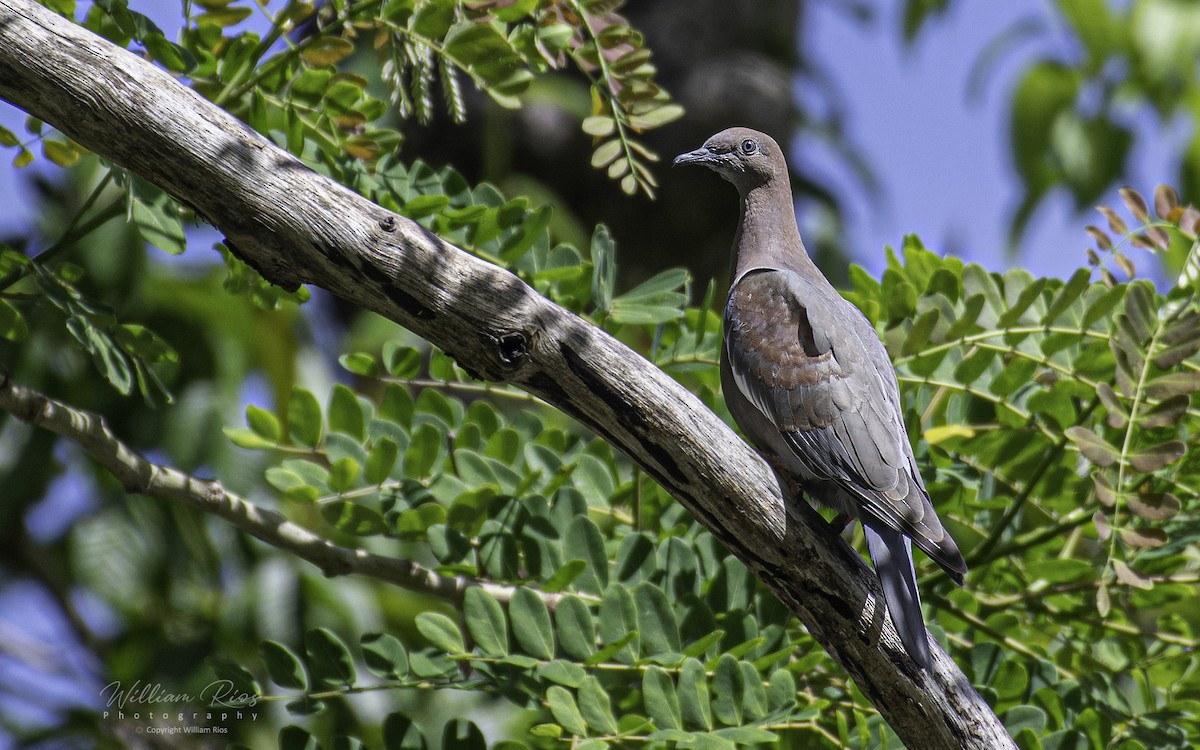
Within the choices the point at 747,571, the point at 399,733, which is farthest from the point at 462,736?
the point at 747,571

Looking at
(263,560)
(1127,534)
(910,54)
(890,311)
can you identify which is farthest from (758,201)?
(910,54)

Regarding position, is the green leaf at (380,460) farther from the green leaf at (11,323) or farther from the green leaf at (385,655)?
the green leaf at (11,323)

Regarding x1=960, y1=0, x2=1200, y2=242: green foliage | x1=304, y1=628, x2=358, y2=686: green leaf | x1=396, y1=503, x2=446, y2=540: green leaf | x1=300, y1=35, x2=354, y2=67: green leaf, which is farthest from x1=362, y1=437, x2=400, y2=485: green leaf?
x1=960, y1=0, x2=1200, y2=242: green foliage

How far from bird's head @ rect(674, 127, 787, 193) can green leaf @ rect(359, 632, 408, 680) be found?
1.60 metres

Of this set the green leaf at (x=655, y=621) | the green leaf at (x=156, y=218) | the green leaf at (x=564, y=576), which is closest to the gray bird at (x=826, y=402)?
the green leaf at (x=655, y=621)

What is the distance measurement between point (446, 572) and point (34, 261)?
110 cm

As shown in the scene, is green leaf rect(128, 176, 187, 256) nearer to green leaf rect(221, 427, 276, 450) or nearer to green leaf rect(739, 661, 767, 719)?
green leaf rect(221, 427, 276, 450)

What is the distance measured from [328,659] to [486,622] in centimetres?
37

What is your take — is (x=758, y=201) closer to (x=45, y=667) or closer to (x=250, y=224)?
(x=250, y=224)

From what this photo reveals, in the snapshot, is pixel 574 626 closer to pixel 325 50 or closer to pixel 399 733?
pixel 399 733

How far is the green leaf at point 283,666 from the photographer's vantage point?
2.22 meters

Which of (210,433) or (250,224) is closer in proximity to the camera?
(250,224)

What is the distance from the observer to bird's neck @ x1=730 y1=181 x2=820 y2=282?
291 cm

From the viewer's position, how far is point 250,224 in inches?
72.5
